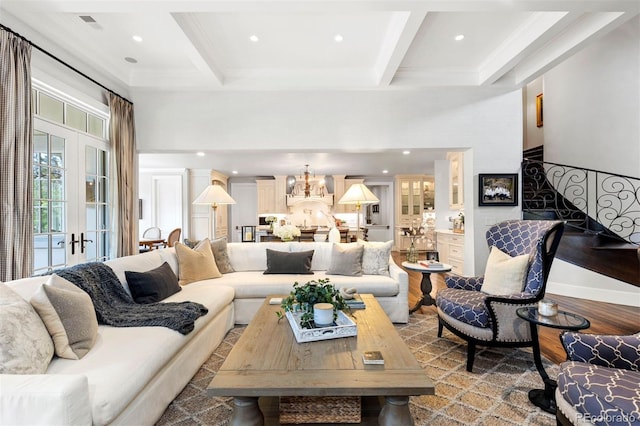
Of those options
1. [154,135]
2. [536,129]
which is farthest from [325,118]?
[536,129]

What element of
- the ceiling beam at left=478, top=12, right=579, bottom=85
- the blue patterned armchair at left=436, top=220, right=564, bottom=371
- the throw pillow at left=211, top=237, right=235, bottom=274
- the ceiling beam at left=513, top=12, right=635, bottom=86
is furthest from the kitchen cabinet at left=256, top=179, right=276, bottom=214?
the blue patterned armchair at left=436, top=220, right=564, bottom=371

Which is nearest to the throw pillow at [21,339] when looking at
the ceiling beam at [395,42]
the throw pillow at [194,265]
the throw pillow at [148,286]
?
the throw pillow at [148,286]

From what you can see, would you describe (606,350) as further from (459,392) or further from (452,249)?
(452,249)

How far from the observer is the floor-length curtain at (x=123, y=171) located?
13.0ft

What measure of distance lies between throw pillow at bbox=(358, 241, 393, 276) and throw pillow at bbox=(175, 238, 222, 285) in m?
1.83

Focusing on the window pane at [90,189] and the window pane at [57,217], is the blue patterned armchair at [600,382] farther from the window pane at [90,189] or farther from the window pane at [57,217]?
the window pane at [90,189]

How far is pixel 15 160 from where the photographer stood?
2.51 meters

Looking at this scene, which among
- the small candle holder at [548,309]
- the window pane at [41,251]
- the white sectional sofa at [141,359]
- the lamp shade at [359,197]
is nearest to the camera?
the white sectional sofa at [141,359]

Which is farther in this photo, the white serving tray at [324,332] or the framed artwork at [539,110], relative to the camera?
the framed artwork at [539,110]

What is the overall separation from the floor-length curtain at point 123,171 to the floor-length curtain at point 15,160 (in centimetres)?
133

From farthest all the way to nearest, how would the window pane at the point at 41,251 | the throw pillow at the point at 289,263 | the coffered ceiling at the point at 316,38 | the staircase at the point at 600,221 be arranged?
the throw pillow at the point at 289,263 → the staircase at the point at 600,221 → the window pane at the point at 41,251 → the coffered ceiling at the point at 316,38

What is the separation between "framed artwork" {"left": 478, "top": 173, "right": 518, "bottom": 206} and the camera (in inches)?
168

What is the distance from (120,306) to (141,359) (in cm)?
91

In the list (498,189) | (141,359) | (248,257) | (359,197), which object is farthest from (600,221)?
(141,359)
